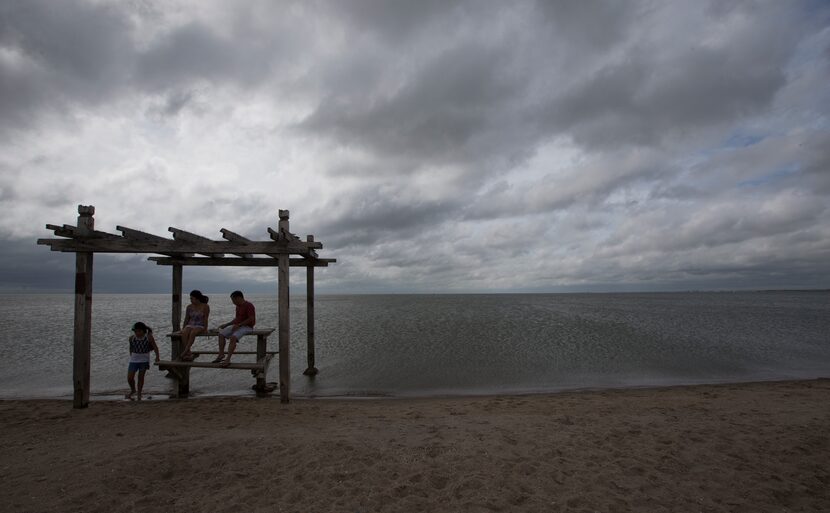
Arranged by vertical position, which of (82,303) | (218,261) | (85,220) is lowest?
(82,303)

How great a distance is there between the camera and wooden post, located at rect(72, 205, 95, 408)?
810 centimetres

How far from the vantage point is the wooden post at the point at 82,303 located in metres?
8.10

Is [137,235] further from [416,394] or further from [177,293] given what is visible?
[416,394]

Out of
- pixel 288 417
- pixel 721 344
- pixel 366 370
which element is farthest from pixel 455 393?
pixel 721 344

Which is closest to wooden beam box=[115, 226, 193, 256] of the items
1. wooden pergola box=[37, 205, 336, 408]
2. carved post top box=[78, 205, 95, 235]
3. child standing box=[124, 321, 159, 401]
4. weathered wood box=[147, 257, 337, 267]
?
wooden pergola box=[37, 205, 336, 408]

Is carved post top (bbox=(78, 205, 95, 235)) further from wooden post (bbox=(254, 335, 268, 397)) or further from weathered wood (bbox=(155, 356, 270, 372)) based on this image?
wooden post (bbox=(254, 335, 268, 397))

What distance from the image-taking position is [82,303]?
811 centimetres

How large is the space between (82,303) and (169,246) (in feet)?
6.68

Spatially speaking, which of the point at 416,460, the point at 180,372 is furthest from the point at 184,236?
the point at 416,460

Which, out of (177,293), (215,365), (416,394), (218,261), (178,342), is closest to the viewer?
(215,365)

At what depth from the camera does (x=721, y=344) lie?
21.7 metres

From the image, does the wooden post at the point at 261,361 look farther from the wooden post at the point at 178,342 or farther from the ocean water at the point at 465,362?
the wooden post at the point at 178,342

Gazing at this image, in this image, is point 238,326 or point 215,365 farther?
point 238,326

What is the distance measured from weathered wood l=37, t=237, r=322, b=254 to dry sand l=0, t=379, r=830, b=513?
11.0 feet
